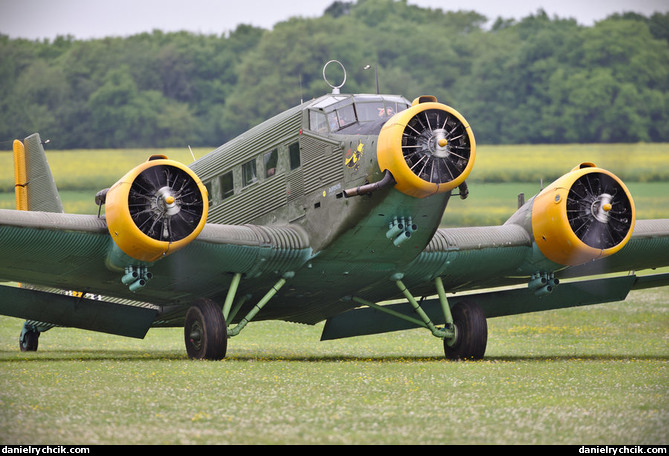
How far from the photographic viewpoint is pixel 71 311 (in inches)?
765

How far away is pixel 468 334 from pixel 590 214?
308 cm

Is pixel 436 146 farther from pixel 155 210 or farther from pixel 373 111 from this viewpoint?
pixel 155 210

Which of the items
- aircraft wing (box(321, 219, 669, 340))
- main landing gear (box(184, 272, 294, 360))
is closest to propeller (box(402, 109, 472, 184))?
aircraft wing (box(321, 219, 669, 340))

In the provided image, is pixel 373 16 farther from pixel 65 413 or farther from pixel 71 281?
pixel 65 413

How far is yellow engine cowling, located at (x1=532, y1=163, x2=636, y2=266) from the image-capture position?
18266 mm

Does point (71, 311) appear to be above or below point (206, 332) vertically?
below

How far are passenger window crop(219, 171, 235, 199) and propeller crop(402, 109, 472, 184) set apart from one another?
5345mm

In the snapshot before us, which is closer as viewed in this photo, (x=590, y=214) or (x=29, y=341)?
(x=590, y=214)

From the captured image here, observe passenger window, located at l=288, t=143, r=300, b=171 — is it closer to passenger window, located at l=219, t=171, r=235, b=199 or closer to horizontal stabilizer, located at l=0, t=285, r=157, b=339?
passenger window, located at l=219, t=171, r=235, b=199

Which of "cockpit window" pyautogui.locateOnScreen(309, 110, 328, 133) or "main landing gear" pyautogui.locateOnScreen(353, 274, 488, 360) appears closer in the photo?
"cockpit window" pyautogui.locateOnScreen(309, 110, 328, 133)

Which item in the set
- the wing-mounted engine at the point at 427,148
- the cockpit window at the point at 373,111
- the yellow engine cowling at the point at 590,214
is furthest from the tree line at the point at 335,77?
the wing-mounted engine at the point at 427,148

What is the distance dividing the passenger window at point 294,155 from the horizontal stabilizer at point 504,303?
346 centimetres

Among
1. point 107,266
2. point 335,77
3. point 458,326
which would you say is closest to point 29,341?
point 107,266

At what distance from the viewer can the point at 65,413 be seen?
10.9 m
